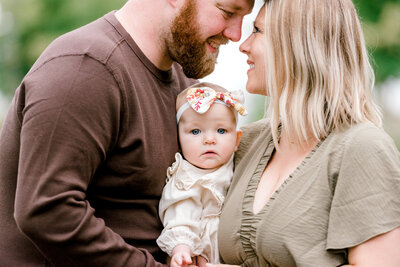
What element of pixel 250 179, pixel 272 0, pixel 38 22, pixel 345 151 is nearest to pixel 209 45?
pixel 272 0

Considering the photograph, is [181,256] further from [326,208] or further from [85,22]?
[85,22]

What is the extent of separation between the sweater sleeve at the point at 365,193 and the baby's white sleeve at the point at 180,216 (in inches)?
26.6

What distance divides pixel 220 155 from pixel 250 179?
0.23 meters

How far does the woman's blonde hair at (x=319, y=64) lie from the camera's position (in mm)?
2672

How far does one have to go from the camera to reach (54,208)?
2.48m

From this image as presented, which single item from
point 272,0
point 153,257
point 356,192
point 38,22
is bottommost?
point 38,22

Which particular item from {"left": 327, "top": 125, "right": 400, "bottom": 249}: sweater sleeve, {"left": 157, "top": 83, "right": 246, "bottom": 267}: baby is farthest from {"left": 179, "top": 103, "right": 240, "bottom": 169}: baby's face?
{"left": 327, "top": 125, "right": 400, "bottom": 249}: sweater sleeve

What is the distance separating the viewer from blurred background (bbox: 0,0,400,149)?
13156mm

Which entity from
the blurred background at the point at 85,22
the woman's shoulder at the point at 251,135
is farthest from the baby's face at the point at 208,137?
the blurred background at the point at 85,22

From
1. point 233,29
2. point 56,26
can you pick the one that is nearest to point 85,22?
point 56,26

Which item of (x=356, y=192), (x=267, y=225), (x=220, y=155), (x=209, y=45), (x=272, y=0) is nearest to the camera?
(x=356, y=192)

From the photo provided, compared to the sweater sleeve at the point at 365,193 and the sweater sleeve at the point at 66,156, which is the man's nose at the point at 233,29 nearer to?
the sweater sleeve at the point at 66,156

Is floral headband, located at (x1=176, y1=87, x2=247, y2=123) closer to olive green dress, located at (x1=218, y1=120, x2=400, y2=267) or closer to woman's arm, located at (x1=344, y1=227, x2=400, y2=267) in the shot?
olive green dress, located at (x1=218, y1=120, x2=400, y2=267)

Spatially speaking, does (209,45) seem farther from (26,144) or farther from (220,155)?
(26,144)
